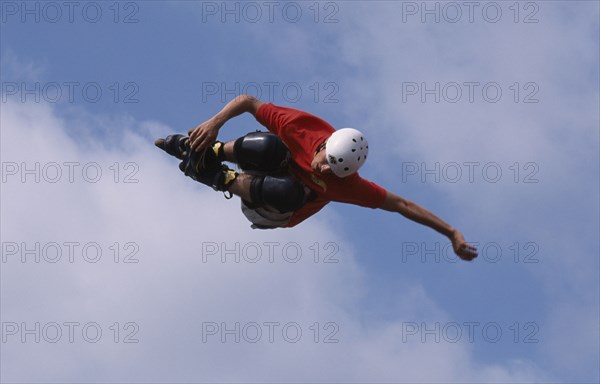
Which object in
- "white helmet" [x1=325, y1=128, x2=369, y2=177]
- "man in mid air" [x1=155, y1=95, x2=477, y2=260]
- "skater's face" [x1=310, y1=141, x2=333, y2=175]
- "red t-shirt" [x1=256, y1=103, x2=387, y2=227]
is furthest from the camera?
"red t-shirt" [x1=256, y1=103, x2=387, y2=227]

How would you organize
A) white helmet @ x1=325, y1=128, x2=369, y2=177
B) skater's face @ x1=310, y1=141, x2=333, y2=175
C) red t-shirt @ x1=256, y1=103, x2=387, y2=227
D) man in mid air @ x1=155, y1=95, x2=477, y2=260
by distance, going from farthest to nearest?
red t-shirt @ x1=256, y1=103, x2=387, y2=227 → man in mid air @ x1=155, y1=95, x2=477, y2=260 → skater's face @ x1=310, y1=141, x2=333, y2=175 → white helmet @ x1=325, y1=128, x2=369, y2=177

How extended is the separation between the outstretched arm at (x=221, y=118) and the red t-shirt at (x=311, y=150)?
0.17m

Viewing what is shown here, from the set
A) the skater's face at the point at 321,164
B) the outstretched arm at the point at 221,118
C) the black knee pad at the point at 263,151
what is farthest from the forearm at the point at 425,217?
the outstretched arm at the point at 221,118

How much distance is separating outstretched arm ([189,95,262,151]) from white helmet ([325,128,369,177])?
1.25 meters

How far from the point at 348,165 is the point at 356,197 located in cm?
69

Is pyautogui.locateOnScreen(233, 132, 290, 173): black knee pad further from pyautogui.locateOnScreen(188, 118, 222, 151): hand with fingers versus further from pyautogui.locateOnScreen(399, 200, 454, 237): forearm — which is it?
pyautogui.locateOnScreen(399, 200, 454, 237): forearm

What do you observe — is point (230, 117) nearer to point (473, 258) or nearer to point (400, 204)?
point (400, 204)

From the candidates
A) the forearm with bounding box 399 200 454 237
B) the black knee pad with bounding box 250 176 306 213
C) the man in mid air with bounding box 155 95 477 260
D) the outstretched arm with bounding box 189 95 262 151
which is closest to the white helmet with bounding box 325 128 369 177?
the man in mid air with bounding box 155 95 477 260

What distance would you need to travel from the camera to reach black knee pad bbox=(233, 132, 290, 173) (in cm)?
1474

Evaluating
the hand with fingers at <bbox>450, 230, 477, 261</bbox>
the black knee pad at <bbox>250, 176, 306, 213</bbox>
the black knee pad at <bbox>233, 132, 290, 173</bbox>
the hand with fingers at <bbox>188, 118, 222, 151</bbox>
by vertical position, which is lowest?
the hand with fingers at <bbox>450, 230, 477, 261</bbox>

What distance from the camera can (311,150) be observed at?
1483 centimetres

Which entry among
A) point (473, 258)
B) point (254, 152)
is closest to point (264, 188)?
point (254, 152)

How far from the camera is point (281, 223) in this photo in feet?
51.6

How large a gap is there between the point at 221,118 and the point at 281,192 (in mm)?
1314
